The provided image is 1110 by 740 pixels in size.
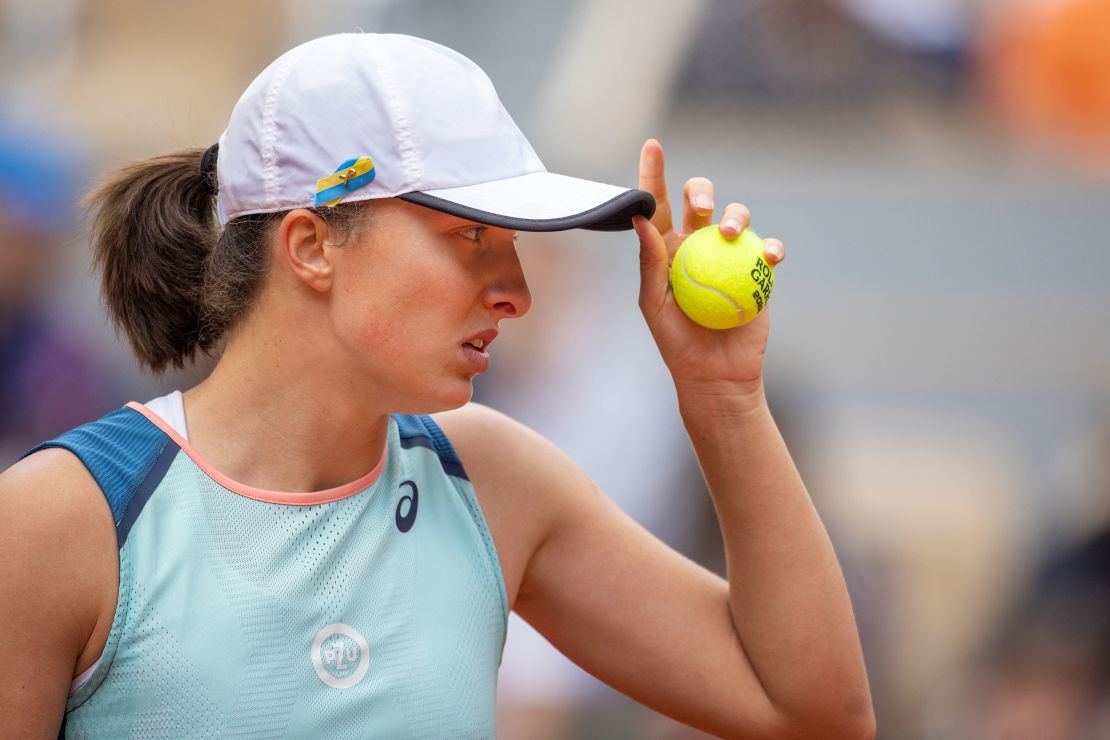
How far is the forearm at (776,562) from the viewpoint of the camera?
2.18 meters

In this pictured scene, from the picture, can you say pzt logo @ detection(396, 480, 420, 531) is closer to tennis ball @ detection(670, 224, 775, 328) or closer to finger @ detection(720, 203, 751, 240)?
tennis ball @ detection(670, 224, 775, 328)

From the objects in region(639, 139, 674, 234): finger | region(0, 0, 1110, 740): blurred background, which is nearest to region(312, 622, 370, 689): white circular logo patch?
region(639, 139, 674, 234): finger

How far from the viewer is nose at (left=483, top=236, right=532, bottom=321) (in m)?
1.94

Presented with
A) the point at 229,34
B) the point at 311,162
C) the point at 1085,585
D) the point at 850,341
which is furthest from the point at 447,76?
the point at 229,34

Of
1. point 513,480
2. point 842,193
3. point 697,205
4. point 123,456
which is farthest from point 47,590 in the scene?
point 842,193

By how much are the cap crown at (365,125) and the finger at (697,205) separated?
35 cm

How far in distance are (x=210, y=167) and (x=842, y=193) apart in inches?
240

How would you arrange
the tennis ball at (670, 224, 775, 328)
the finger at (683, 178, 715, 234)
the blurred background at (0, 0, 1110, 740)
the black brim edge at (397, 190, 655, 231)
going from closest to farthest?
the black brim edge at (397, 190, 655, 231) < the tennis ball at (670, 224, 775, 328) < the finger at (683, 178, 715, 234) < the blurred background at (0, 0, 1110, 740)

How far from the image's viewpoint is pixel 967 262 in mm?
7684

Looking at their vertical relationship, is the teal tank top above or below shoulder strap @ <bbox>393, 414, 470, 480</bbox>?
below

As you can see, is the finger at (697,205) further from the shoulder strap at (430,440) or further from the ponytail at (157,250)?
the ponytail at (157,250)

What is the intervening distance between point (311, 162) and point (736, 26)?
20.9 feet

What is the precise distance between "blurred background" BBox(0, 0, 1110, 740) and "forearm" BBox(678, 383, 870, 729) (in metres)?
3.26

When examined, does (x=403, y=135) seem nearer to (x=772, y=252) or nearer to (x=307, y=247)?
(x=307, y=247)
